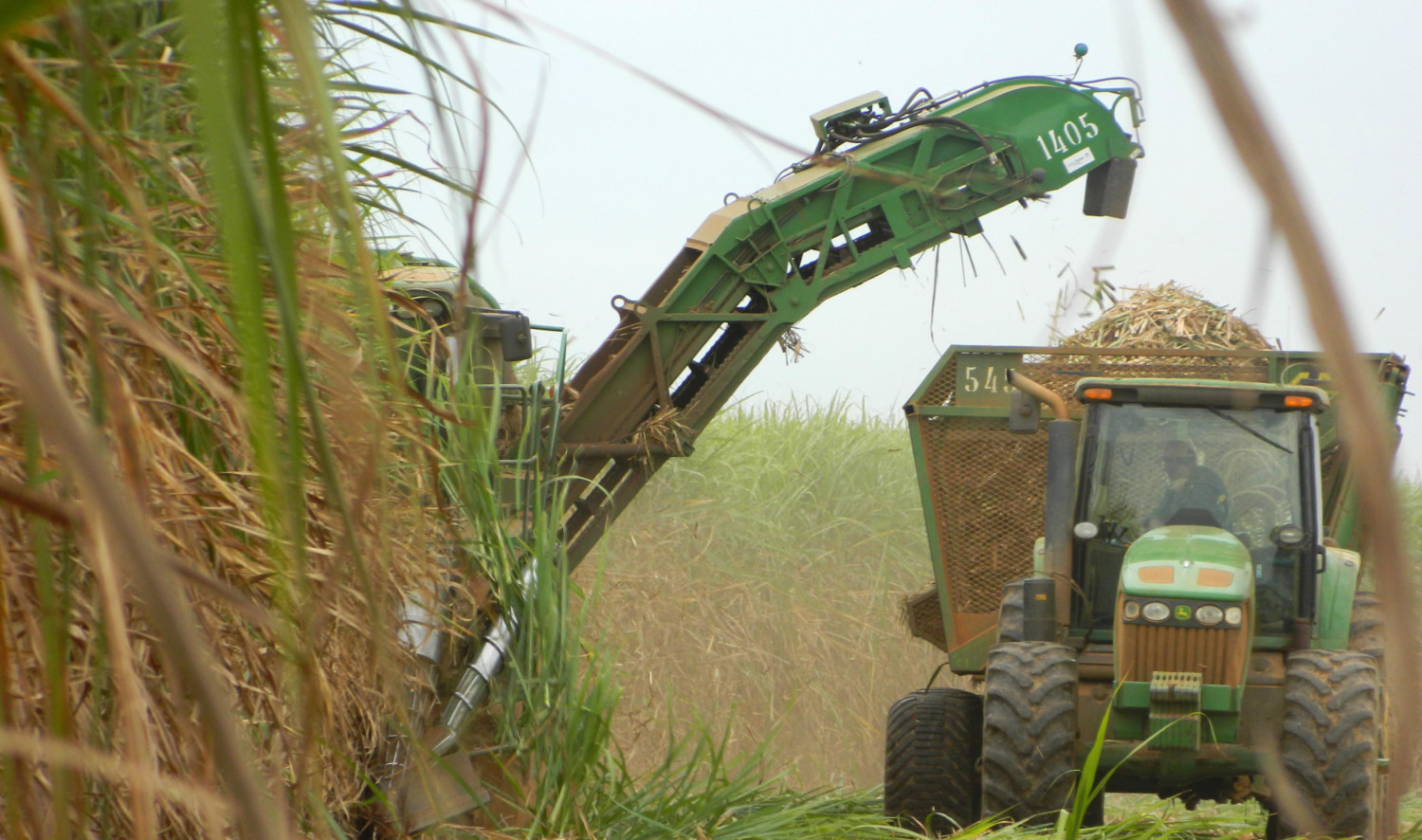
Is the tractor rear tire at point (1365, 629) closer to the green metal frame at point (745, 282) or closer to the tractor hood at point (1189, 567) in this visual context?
the tractor hood at point (1189, 567)

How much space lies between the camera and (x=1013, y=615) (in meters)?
5.64

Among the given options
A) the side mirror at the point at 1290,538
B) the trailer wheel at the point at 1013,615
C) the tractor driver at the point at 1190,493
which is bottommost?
the trailer wheel at the point at 1013,615

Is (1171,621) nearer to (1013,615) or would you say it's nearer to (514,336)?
(1013,615)

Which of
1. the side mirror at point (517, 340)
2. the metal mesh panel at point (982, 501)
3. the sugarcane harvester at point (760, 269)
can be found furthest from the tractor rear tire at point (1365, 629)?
the side mirror at point (517, 340)

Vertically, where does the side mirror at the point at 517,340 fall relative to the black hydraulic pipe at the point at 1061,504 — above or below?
above

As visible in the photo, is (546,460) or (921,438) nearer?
(546,460)

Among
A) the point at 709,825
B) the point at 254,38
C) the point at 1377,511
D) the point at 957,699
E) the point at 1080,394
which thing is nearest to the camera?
the point at 1377,511

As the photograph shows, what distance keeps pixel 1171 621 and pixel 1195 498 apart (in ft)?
2.07

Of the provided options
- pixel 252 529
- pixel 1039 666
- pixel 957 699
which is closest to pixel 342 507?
pixel 252 529

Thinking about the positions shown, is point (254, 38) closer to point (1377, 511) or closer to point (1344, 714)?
point (1377, 511)

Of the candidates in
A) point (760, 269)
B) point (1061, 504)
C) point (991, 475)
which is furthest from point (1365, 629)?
Result: point (760, 269)

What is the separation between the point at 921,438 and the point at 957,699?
119 centimetres

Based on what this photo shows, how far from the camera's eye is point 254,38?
51 cm

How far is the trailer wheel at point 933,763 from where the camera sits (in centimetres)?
589
